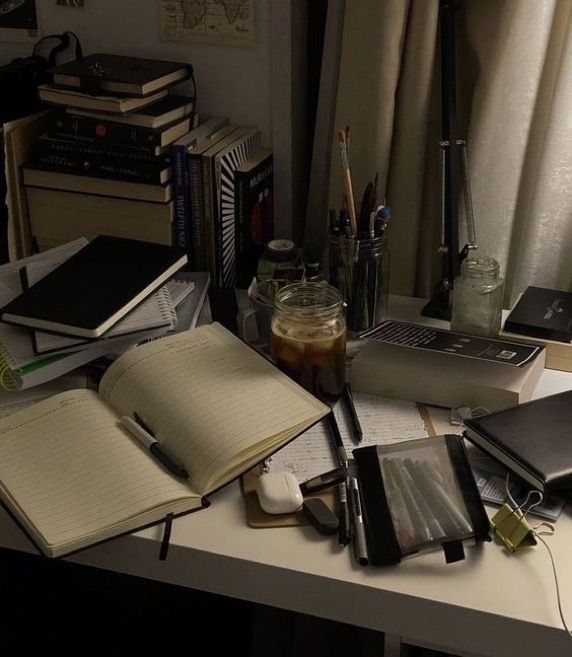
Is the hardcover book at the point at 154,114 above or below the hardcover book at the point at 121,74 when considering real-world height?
below

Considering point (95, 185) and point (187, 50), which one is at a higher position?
point (187, 50)

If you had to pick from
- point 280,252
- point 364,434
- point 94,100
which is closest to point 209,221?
point 280,252

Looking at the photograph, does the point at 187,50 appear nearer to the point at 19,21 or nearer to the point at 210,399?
the point at 19,21

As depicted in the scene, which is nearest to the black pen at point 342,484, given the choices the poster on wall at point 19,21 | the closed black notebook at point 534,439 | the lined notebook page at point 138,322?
the closed black notebook at point 534,439

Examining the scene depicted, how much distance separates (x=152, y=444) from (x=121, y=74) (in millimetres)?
638

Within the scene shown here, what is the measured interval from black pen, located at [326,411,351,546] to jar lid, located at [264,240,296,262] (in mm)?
307

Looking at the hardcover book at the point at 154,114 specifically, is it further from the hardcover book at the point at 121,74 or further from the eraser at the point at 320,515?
the eraser at the point at 320,515

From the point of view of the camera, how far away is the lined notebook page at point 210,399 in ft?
3.25

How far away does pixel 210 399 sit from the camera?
1.06 m

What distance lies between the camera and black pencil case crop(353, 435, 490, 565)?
0.91 meters

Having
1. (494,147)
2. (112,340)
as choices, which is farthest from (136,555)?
(494,147)

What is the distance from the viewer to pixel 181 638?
59.3 inches

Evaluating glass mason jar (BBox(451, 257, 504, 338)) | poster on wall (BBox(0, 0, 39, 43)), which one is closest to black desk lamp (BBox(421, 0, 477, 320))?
glass mason jar (BBox(451, 257, 504, 338))

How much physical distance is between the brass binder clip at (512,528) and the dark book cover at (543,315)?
365 millimetres
